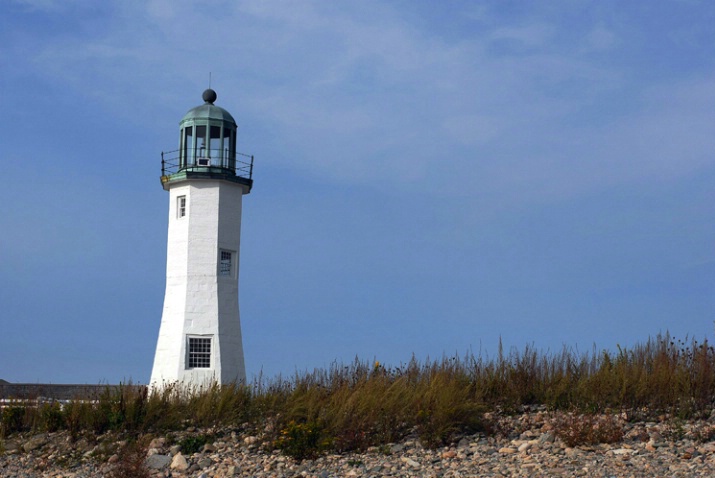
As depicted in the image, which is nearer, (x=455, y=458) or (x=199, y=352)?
(x=455, y=458)

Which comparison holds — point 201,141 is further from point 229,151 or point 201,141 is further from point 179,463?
point 179,463

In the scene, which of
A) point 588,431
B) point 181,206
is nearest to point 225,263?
point 181,206

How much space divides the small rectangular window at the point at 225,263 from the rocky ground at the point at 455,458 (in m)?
10.5

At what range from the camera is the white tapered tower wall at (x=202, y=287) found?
26.0 m

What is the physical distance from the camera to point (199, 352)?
26.0 meters

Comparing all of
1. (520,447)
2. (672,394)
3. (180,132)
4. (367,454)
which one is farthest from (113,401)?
(180,132)

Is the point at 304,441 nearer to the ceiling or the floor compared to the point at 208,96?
nearer to the floor

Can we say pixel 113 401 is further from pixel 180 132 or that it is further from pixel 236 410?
pixel 180 132

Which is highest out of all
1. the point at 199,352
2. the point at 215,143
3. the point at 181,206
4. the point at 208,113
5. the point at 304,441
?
the point at 208,113

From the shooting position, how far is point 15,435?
1809cm

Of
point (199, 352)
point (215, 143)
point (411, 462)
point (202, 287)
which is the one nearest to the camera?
point (411, 462)

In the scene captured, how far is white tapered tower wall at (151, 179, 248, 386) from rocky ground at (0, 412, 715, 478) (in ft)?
30.3

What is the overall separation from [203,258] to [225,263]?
2.62 ft

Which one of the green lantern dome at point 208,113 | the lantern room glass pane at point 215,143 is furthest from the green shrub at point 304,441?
the green lantern dome at point 208,113
